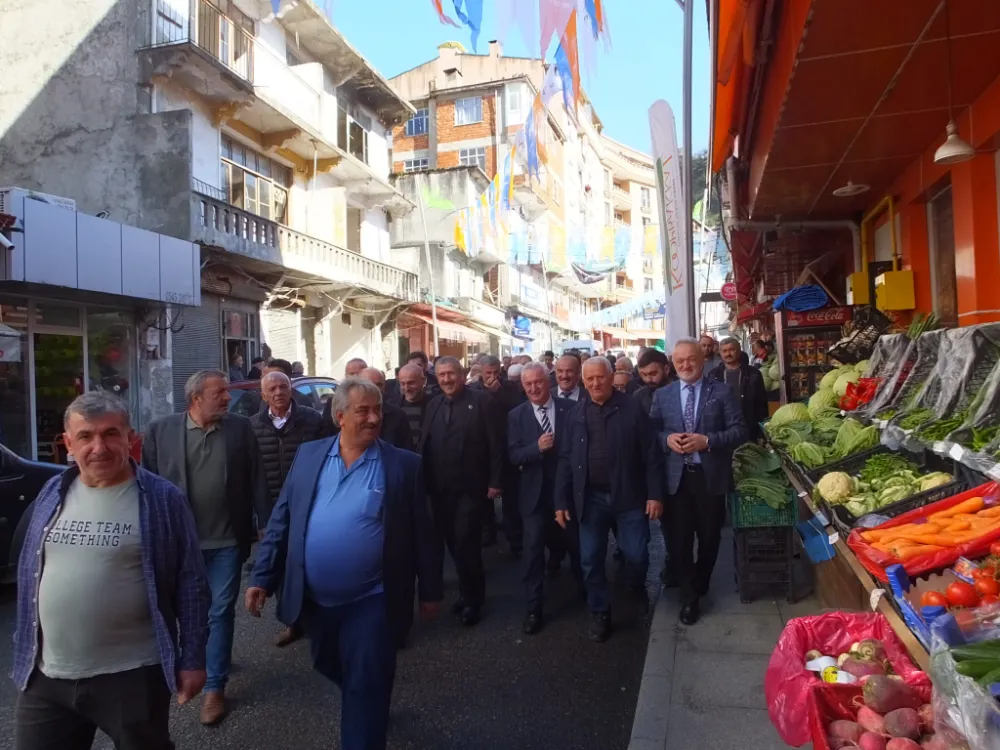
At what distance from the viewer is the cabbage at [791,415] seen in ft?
22.7

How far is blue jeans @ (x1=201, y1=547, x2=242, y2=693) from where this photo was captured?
398 centimetres

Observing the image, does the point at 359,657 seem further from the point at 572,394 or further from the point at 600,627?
the point at 572,394

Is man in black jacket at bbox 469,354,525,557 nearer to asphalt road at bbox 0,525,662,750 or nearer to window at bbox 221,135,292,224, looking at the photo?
asphalt road at bbox 0,525,662,750

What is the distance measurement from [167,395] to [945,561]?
47.7 feet

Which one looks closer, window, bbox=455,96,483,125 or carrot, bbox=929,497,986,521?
carrot, bbox=929,497,986,521

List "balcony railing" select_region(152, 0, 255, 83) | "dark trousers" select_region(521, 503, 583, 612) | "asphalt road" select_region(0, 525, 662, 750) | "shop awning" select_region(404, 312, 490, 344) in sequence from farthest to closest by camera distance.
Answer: "shop awning" select_region(404, 312, 490, 344), "balcony railing" select_region(152, 0, 255, 83), "dark trousers" select_region(521, 503, 583, 612), "asphalt road" select_region(0, 525, 662, 750)

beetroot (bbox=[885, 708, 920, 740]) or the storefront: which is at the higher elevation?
the storefront

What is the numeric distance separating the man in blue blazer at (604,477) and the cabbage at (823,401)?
2.71 meters

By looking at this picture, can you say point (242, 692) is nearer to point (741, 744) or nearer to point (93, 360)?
point (741, 744)

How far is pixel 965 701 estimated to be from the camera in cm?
207

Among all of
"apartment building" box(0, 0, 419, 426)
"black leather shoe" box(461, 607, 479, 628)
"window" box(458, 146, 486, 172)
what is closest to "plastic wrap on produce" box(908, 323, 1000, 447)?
"black leather shoe" box(461, 607, 479, 628)

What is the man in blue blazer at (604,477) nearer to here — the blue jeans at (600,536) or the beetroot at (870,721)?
the blue jeans at (600,536)

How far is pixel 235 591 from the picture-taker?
4.14 m

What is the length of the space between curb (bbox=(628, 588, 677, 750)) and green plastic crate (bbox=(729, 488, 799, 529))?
0.82 metres
